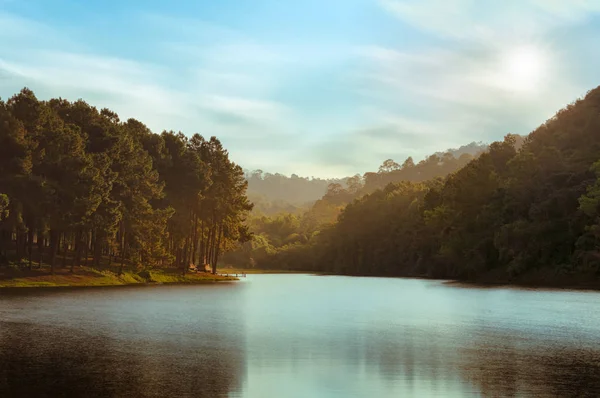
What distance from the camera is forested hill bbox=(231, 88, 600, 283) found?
102 metres

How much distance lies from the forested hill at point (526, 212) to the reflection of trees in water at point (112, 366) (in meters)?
79.0

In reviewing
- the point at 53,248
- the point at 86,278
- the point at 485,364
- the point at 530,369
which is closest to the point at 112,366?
the point at 485,364

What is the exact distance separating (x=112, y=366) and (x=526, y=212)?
103 metres

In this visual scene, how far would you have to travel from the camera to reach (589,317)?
4447cm

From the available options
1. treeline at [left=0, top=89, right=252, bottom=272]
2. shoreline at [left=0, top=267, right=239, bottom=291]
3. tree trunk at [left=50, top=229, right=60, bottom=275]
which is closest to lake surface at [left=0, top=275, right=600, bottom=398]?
shoreline at [left=0, top=267, right=239, bottom=291]

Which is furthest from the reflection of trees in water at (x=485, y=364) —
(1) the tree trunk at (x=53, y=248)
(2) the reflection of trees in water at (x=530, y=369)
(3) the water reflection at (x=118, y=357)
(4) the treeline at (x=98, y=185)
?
(1) the tree trunk at (x=53, y=248)

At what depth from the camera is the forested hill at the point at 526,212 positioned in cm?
10181

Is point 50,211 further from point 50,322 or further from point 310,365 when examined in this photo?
point 310,365

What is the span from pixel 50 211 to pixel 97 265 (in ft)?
56.7

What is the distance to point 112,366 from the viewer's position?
72.3 feet

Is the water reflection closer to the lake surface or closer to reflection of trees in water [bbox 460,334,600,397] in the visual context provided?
the lake surface

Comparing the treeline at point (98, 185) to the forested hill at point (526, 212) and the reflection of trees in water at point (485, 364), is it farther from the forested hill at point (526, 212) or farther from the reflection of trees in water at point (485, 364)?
the reflection of trees in water at point (485, 364)

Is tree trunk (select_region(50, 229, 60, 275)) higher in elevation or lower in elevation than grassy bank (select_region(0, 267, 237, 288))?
higher

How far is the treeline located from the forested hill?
46943mm
